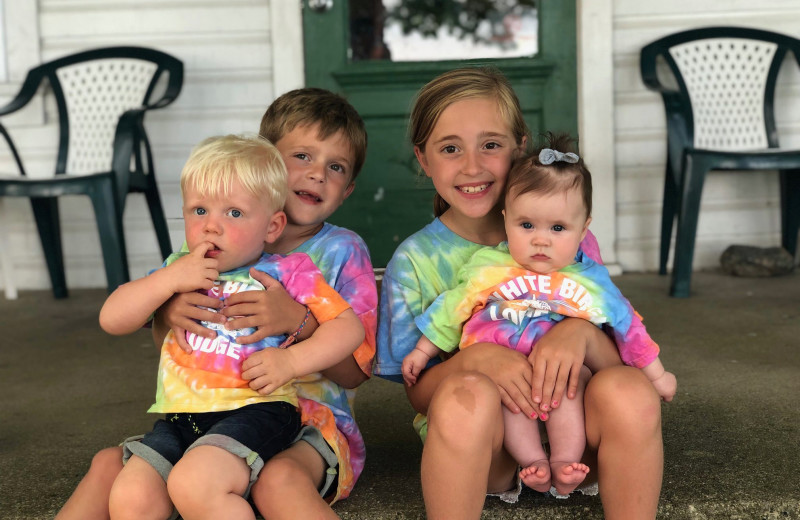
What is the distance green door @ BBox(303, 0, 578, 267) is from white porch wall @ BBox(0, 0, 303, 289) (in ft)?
0.55

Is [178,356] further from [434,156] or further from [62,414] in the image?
[62,414]

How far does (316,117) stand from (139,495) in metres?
0.79

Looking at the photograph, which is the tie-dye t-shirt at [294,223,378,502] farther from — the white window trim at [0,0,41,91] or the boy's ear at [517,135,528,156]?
the white window trim at [0,0,41,91]

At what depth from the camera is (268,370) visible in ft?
4.92

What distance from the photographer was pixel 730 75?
4031 millimetres

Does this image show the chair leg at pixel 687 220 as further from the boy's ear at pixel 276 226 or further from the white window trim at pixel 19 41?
the white window trim at pixel 19 41

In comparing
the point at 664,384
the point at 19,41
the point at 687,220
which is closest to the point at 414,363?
the point at 664,384

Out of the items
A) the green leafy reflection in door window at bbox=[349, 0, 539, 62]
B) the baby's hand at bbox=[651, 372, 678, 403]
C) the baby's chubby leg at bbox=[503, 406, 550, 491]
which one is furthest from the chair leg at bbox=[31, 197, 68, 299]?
the baby's hand at bbox=[651, 372, 678, 403]

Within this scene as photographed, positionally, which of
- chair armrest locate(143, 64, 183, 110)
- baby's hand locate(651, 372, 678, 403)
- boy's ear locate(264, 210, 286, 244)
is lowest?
baby's hand locate(651, 372, 678, 403)

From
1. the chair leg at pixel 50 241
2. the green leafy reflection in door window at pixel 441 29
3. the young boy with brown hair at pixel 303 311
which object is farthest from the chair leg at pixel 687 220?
the chair leg at pixel 50 241

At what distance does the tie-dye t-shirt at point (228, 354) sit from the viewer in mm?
1528

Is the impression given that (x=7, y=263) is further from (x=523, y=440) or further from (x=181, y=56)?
(x=523, y=440)

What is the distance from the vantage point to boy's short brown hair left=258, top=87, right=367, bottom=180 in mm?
1791

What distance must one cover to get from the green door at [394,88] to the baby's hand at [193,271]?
2.52 metres
